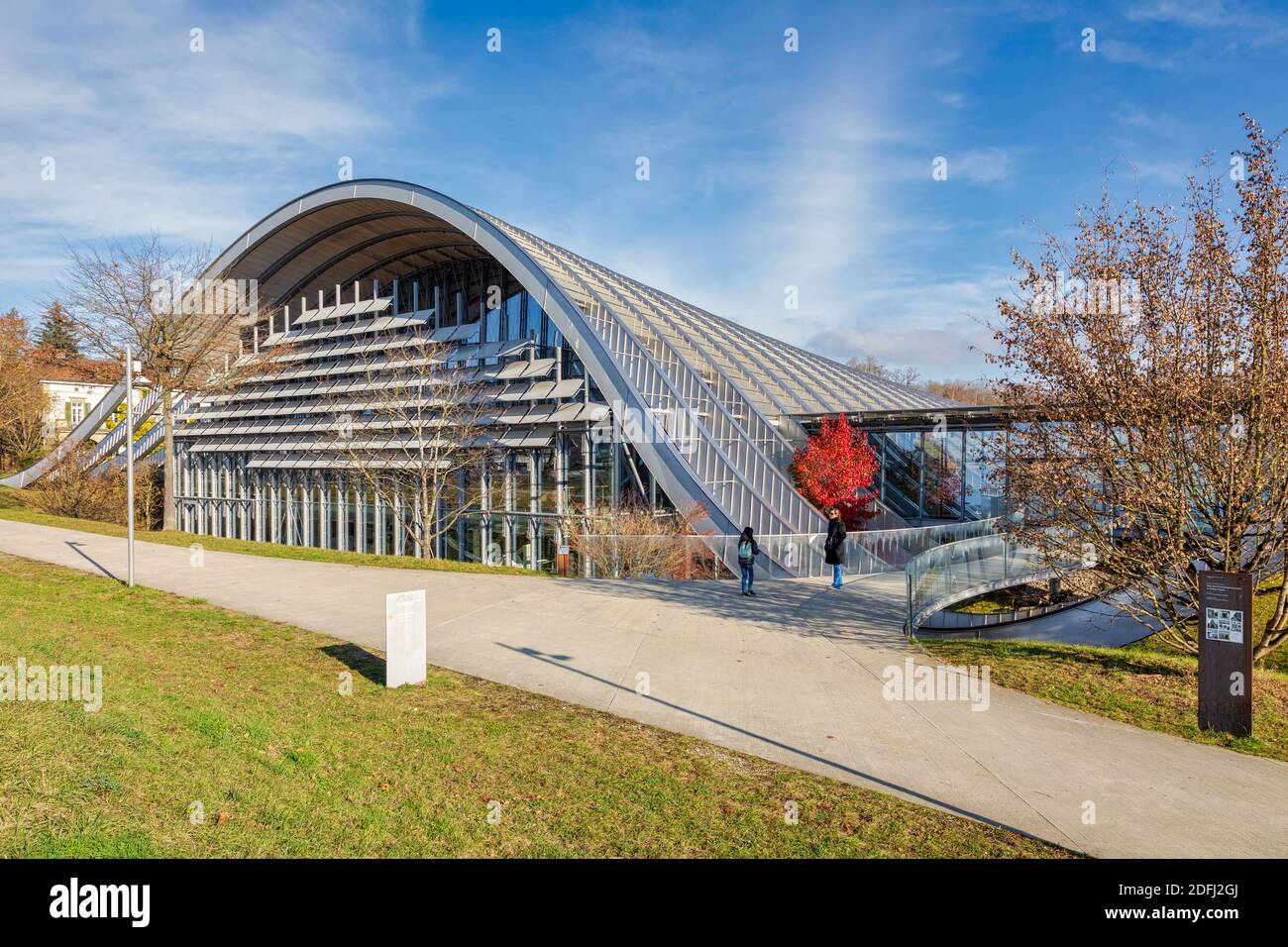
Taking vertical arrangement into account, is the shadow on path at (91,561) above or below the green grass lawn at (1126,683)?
above

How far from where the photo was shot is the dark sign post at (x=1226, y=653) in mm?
7652

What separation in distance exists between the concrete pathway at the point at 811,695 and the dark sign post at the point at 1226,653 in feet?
1.79

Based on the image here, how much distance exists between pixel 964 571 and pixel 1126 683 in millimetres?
4810

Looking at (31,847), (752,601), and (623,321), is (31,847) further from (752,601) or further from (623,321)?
(623,321)

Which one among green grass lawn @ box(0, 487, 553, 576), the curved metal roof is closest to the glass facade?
the curved metal roof

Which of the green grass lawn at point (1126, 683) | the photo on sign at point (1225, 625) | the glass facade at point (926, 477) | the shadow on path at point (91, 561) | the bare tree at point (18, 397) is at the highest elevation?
the bare tree at point (18, 397)

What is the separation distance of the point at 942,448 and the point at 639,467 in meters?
11.4

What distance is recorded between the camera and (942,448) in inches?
1038

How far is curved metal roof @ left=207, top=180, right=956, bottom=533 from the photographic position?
2075 cm

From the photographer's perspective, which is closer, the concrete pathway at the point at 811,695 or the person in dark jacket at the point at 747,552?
the concrete pathway at the point at 811,695

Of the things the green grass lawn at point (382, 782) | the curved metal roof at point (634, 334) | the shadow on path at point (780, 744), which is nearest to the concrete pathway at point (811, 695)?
the shadow on path at point (780, 744)

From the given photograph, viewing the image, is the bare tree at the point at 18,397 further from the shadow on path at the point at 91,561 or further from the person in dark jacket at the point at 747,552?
the person in dark jacket at the point at 747,552

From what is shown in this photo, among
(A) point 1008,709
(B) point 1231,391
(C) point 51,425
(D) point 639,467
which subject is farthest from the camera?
(C) point 51,425
